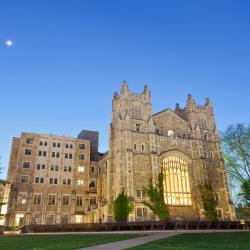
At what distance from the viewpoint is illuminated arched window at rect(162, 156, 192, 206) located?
45.1 m

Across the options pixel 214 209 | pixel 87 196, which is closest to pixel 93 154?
pixel 87 196

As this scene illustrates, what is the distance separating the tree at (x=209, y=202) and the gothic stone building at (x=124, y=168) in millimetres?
1356

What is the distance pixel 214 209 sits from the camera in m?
44.0

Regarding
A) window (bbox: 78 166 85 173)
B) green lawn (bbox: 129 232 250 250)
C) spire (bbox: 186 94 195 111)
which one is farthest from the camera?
window (bbox: 78 166 85 173)

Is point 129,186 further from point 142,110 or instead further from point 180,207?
point 142,110

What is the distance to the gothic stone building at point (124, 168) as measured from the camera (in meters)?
44.8

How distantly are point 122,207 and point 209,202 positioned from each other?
609 inches

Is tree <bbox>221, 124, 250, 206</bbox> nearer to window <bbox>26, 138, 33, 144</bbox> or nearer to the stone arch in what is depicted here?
the stone arch

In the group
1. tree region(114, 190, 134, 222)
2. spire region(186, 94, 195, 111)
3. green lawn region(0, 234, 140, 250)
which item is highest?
spire region(186, 94, 195, 111)

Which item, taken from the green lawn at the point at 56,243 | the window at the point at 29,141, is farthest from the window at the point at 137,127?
the green lawn at the point at 56,243

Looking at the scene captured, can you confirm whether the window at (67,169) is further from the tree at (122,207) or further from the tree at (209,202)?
the tree at (209,202)

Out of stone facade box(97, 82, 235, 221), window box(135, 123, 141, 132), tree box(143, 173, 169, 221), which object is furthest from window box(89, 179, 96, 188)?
tree box(143, 173, 169, 221)

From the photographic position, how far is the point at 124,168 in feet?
143

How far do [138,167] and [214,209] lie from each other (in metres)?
14.8
